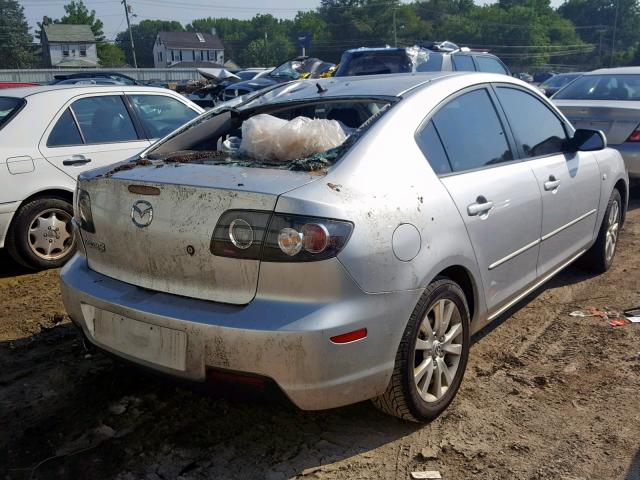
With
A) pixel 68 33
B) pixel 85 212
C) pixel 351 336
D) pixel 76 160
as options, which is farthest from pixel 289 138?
pixel 68 33

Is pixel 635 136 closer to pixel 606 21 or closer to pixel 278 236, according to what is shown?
pixel 278 236

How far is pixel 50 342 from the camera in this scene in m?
3.95

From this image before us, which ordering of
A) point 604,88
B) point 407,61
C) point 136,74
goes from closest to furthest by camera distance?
point 604,88 → point 407,61 → point 136,74

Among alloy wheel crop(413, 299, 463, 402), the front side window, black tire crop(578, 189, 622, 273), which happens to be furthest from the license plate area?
black tire crop(578, 189, 622, 273)

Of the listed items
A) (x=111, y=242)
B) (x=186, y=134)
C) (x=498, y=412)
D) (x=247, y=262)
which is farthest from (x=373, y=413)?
(x=186, y=134)

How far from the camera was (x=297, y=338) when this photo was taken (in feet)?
7.75

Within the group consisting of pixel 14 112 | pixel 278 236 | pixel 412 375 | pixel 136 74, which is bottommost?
pixel 412 375

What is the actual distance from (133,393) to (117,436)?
16.0 inches

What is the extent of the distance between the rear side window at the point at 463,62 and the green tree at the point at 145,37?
4383 inches

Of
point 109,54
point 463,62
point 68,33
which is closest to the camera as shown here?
point 463,62

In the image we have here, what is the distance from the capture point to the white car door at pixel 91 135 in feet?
17.9

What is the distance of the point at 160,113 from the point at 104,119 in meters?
0.66

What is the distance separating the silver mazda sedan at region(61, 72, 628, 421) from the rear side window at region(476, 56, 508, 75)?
8.51 m

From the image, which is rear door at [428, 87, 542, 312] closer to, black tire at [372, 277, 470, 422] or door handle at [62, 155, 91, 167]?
black tire at [372, 277, 470, 422]
